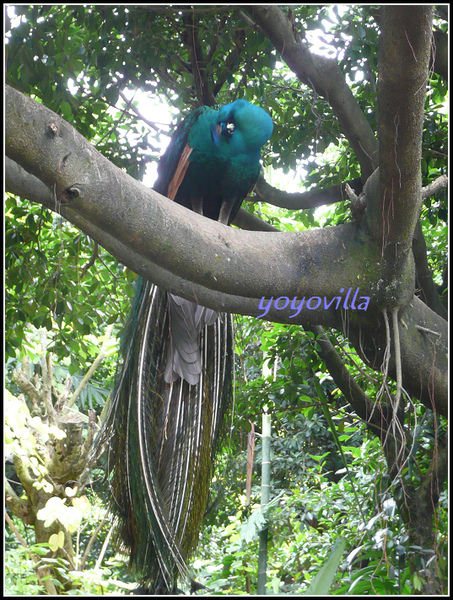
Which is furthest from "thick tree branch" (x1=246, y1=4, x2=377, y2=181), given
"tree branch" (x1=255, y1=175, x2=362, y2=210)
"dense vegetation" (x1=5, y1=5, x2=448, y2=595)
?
"tree branch" (x1=255, y1=175, x2=362, y2=210)

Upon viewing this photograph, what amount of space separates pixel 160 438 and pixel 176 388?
217 mm

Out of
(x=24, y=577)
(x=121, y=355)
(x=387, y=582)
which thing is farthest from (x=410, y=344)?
(x=24, y=577)

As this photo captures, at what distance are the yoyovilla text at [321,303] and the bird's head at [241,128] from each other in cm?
83

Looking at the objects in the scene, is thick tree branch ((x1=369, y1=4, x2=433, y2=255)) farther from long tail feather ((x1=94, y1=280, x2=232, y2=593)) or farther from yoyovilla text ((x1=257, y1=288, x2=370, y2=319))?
long tail feather ((x1=94, y1=280, x2=232, y2=593))

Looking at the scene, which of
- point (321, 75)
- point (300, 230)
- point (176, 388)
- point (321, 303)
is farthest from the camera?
point (300, 230)

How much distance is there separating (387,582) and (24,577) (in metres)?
1.57

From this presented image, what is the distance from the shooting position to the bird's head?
2.35m

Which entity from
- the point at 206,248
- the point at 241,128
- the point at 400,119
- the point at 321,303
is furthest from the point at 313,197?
the point at 206,248

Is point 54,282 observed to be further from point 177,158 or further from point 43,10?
point 43,10

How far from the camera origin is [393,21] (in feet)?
4.03

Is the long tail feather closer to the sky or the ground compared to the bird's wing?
closer to the ground

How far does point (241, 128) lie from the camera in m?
2.37

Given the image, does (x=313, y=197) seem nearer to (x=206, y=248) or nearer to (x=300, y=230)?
(x=300, y=230)

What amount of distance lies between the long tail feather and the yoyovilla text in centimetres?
47
